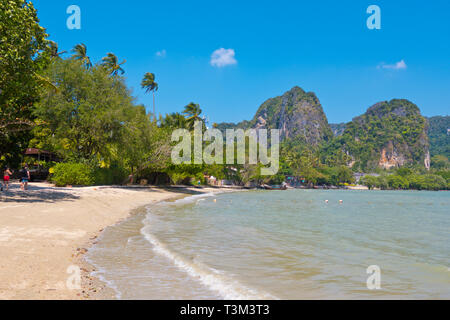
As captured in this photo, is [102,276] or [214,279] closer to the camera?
[102,276]

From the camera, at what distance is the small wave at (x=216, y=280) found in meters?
6.42

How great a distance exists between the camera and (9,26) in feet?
56.5

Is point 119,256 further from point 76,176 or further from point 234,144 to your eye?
point 234,144

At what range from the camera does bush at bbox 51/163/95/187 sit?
33.0m

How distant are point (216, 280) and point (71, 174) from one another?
29616mm

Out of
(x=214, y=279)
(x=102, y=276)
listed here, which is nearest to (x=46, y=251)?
(x=102, y=276)

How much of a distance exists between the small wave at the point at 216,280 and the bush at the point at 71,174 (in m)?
26.4

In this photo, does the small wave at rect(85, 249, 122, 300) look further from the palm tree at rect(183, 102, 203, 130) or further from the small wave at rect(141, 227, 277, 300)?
the palm tree at rect(183, 102, 203, 130)

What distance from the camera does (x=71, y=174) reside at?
109 feet

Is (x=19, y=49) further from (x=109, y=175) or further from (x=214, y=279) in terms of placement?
(x=109, y=175)

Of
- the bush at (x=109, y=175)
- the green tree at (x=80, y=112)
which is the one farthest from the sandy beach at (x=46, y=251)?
the green tree at (x=80, y=112)

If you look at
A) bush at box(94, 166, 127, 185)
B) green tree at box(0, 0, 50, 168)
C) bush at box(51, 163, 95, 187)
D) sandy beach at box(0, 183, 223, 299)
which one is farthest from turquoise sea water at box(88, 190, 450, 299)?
bush at box(94, 166, 127, 185)

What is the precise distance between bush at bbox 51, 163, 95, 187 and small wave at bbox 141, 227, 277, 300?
26.4 metres

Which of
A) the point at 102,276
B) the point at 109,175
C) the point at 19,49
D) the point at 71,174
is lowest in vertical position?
the point at 102,276
